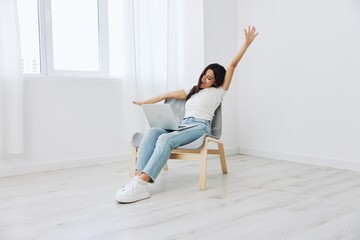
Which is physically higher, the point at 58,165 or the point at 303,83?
the point at 303,83

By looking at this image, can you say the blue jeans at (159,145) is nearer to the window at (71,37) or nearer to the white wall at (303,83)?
the white wall at (303,83)

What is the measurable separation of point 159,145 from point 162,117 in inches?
11.4

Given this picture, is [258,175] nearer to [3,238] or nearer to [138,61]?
[138,61]

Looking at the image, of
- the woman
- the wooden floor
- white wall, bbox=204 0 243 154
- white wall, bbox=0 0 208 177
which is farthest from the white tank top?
white wall, bbox=204 0 243 154

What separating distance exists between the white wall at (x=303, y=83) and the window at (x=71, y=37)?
1.38m

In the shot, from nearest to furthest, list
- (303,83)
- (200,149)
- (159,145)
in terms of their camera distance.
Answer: (159,145)
(200,149)
(303,83)

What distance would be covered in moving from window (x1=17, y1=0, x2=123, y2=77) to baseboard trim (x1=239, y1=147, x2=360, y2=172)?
5.23 feet

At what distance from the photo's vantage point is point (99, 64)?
3.59 meters

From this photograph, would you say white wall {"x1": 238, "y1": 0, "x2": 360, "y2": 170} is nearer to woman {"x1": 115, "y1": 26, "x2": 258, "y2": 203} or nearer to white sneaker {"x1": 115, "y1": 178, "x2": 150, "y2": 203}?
woman {"x1": 115, "y1": 26, "x2": 258, "y2": 203}

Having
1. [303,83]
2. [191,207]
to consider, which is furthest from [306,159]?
[191,207]

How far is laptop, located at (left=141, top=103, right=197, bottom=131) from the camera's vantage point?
247 cm

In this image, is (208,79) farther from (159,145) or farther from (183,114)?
(159,145)

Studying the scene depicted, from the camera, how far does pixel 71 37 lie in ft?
11.2

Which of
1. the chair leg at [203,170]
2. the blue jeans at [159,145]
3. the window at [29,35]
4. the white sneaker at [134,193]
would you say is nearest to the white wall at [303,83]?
the blue jeans at [159,145]
